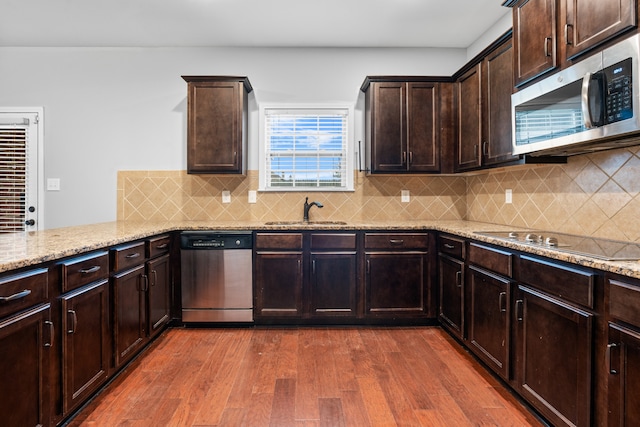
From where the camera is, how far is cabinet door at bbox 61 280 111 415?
1.76m

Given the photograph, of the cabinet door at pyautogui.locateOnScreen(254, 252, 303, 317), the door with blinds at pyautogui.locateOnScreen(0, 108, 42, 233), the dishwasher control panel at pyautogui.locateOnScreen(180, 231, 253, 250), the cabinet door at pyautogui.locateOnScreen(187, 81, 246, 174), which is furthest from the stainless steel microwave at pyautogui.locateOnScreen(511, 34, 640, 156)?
the door with blinds at pyautogui.locateOnScreen(0, 108, 42, 233)

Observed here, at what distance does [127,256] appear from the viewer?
2.37 m

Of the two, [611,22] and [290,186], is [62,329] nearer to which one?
[290,186]

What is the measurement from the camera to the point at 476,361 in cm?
256

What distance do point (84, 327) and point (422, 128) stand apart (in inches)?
119

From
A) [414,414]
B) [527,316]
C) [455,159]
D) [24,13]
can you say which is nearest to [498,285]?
[527,316]

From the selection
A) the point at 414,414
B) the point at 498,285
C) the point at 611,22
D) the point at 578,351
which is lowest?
the point at 414,414

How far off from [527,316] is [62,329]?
2.31 metres

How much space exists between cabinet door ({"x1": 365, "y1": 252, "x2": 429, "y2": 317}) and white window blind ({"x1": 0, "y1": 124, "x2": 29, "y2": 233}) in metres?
3.53

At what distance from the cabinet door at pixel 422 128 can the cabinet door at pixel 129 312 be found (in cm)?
248

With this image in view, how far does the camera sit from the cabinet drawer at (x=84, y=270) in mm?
1761

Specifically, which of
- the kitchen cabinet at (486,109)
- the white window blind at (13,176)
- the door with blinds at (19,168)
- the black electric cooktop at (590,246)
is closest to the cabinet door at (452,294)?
the black electric cooktop at (590,246)

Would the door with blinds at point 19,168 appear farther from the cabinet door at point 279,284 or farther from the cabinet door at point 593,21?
the cabinet door at point 593,21

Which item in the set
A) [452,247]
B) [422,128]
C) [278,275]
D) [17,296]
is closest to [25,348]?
[17,296]
